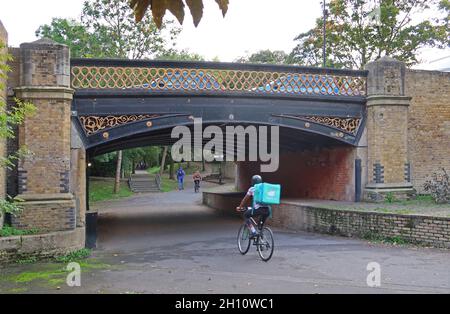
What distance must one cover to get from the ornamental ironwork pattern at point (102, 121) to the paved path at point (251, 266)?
295cm

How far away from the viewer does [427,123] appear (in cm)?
1470

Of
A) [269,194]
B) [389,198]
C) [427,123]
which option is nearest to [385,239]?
[389,198]

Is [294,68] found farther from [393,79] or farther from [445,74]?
[445,74]

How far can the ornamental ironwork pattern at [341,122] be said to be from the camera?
516 inches

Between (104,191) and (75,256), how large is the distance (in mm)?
21165

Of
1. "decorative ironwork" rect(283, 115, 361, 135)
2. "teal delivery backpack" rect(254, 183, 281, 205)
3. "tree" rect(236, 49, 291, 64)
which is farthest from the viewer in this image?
"tree" rect(236, 49, 291, 64)

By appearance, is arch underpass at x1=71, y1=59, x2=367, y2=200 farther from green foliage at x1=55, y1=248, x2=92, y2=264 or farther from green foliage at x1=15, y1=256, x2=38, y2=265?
green foliage at x1=15, y1=256, x2=38, y2=265

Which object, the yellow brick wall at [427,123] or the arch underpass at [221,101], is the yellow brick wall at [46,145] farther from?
the yellow brick wall at [427,123]

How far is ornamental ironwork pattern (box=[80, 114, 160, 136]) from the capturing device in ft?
36.3

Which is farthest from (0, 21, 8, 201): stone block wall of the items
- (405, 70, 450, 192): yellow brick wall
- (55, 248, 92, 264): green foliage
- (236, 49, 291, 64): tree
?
(236, 49, 291, 64): tree

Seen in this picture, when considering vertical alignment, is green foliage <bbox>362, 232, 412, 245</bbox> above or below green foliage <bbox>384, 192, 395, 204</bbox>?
below

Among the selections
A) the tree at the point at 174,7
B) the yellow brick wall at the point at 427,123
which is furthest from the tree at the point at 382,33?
the tree at the point at 174,7

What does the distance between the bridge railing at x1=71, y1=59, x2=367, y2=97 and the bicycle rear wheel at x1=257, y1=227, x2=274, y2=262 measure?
4762 mm

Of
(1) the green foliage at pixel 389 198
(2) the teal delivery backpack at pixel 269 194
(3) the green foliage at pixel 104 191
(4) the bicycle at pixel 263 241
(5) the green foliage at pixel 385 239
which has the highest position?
(2) the teal delivery backpack at pixel 269 194
